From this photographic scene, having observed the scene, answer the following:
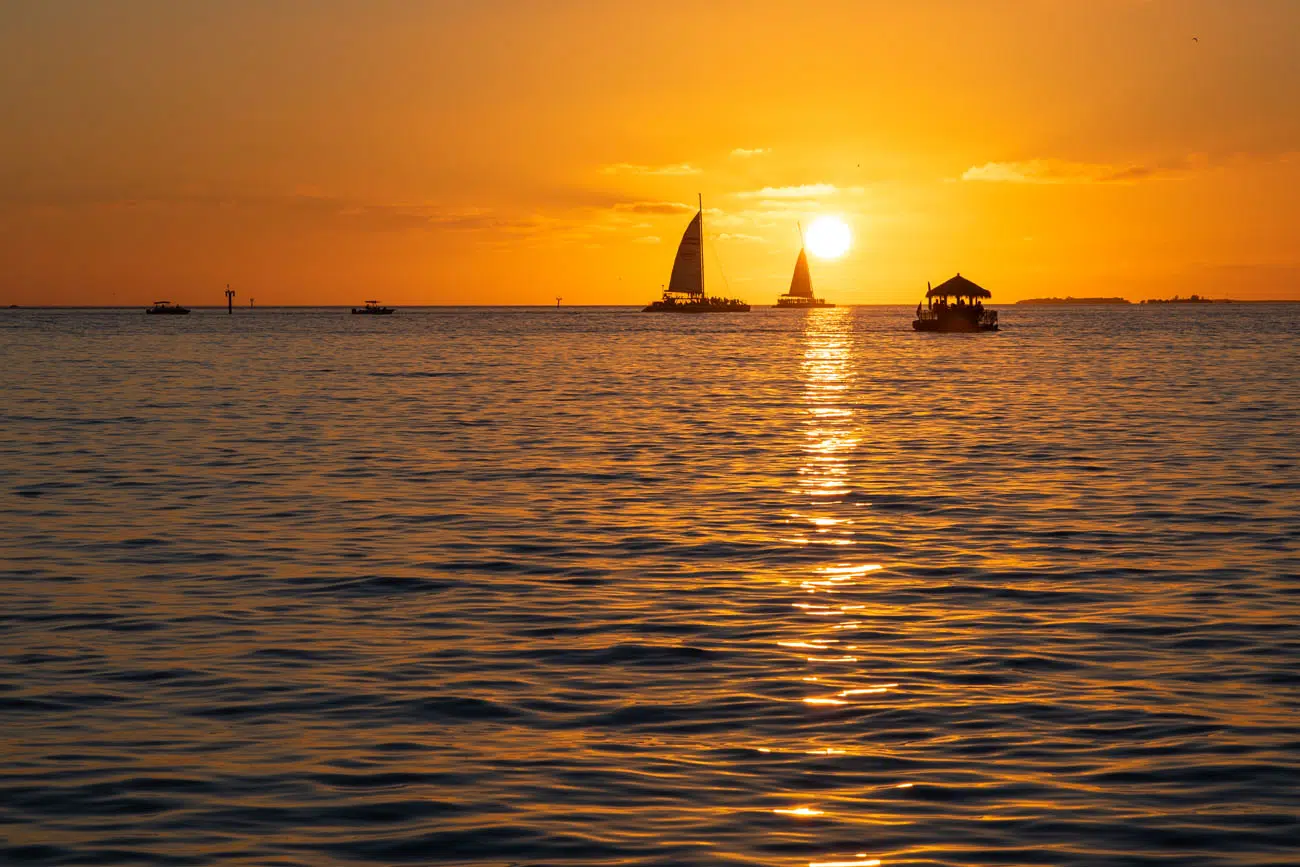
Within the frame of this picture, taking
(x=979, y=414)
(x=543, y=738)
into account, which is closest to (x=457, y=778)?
(x=543, y=738)

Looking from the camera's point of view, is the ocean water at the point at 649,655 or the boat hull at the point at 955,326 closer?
the ocean water at the point at 649,655

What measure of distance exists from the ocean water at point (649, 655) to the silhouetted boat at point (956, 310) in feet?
268

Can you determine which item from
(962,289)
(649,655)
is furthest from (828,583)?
(962,289)

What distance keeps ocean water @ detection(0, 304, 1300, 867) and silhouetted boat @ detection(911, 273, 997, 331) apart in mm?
81624

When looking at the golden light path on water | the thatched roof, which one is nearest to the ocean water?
the golden light path on water

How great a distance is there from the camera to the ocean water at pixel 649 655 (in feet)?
28.6

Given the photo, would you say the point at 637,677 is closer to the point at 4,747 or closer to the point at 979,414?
the point at 4,747

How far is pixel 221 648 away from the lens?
13359mm

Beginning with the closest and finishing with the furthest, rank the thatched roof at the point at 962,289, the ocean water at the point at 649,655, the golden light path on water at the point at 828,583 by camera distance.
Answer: the ocean water at the point at 649,655, the golden light path on water at the point at 828,583, the thatched roof at the point at 962,289

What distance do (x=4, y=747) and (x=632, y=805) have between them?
4690 mm

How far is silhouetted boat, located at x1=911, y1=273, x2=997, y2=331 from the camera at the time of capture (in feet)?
373

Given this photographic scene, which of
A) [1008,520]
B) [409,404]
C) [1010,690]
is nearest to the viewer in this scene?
[1010,690]

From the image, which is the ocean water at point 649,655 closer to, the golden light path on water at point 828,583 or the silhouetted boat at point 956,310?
the golden light path on water at point 828,583

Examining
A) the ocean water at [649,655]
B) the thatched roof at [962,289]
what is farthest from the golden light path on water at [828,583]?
the thatched roof at [962,289]
